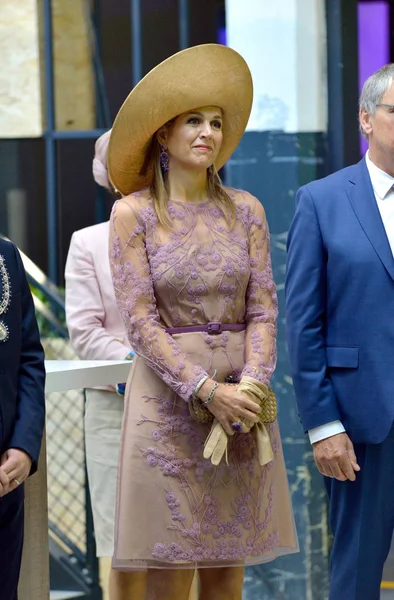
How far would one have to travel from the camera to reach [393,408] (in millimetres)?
2979

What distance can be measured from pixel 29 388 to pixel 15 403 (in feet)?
0.19

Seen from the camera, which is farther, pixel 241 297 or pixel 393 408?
pixel 241 297

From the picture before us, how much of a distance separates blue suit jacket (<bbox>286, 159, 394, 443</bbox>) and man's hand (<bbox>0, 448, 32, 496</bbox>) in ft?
2.52

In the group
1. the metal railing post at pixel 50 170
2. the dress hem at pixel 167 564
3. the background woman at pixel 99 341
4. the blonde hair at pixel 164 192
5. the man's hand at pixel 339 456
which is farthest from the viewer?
the metal railing post at pixel 50 170

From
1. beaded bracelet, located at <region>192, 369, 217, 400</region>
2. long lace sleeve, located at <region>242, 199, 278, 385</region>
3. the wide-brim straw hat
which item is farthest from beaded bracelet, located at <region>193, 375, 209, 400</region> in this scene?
the wide-brim straw hat

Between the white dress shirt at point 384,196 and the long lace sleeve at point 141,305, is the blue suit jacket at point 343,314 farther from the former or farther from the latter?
the long lace sleeve at point 141,305

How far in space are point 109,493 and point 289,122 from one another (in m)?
1.79

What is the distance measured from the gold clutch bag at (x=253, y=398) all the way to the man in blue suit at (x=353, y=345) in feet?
0.32

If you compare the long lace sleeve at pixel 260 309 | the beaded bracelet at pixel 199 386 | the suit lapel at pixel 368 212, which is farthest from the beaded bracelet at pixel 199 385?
the suit lapel at pixel 368 212

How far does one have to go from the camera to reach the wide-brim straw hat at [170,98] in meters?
3.21

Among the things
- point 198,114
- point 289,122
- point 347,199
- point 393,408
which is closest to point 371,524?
point 393,408

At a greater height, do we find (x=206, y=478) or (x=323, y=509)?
(x=206, y=478)

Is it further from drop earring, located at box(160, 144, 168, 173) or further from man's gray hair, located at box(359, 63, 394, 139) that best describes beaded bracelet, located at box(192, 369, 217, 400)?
man's gray hair, located at box(359, 63, 394, 139)

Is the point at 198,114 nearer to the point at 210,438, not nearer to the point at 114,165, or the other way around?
the point at 114,165
